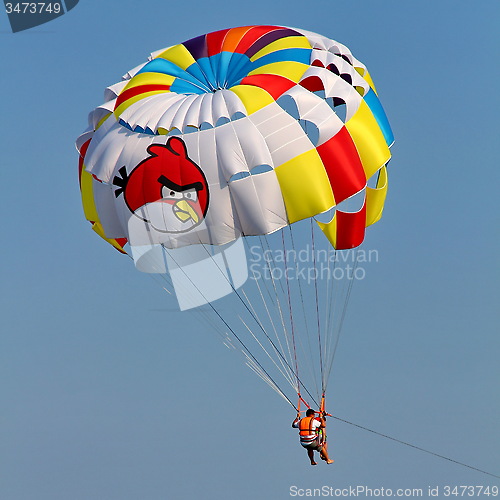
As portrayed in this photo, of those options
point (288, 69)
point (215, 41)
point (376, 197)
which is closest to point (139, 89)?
point (215, 41)

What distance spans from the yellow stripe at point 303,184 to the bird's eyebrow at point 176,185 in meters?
1.29

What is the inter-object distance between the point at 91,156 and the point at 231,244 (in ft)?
9.41

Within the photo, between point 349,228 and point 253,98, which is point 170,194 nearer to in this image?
point 253,98

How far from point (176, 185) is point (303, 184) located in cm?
205

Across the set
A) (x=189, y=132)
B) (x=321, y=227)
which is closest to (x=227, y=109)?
(x=189, y=132)

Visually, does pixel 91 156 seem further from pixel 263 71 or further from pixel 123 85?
pixel 263 71

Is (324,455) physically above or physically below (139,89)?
below

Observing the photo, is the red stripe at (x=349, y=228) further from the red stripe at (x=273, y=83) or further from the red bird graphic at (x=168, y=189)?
the red bird graphic at (x=168, y=189)

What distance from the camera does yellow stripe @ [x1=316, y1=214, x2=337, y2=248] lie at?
21.0 meters

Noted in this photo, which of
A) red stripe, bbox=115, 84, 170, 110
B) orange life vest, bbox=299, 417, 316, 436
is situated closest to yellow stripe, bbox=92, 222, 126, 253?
red stripe, bbox=115, 84, 170, 110

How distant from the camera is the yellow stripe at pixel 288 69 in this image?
20.5 meters

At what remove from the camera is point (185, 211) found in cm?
2031

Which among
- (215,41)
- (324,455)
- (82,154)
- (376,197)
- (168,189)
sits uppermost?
(215,41)

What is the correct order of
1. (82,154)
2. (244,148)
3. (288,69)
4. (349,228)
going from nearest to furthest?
1. (244,148)
2. (288,69)
3. (349,228)
4. (82,154)
